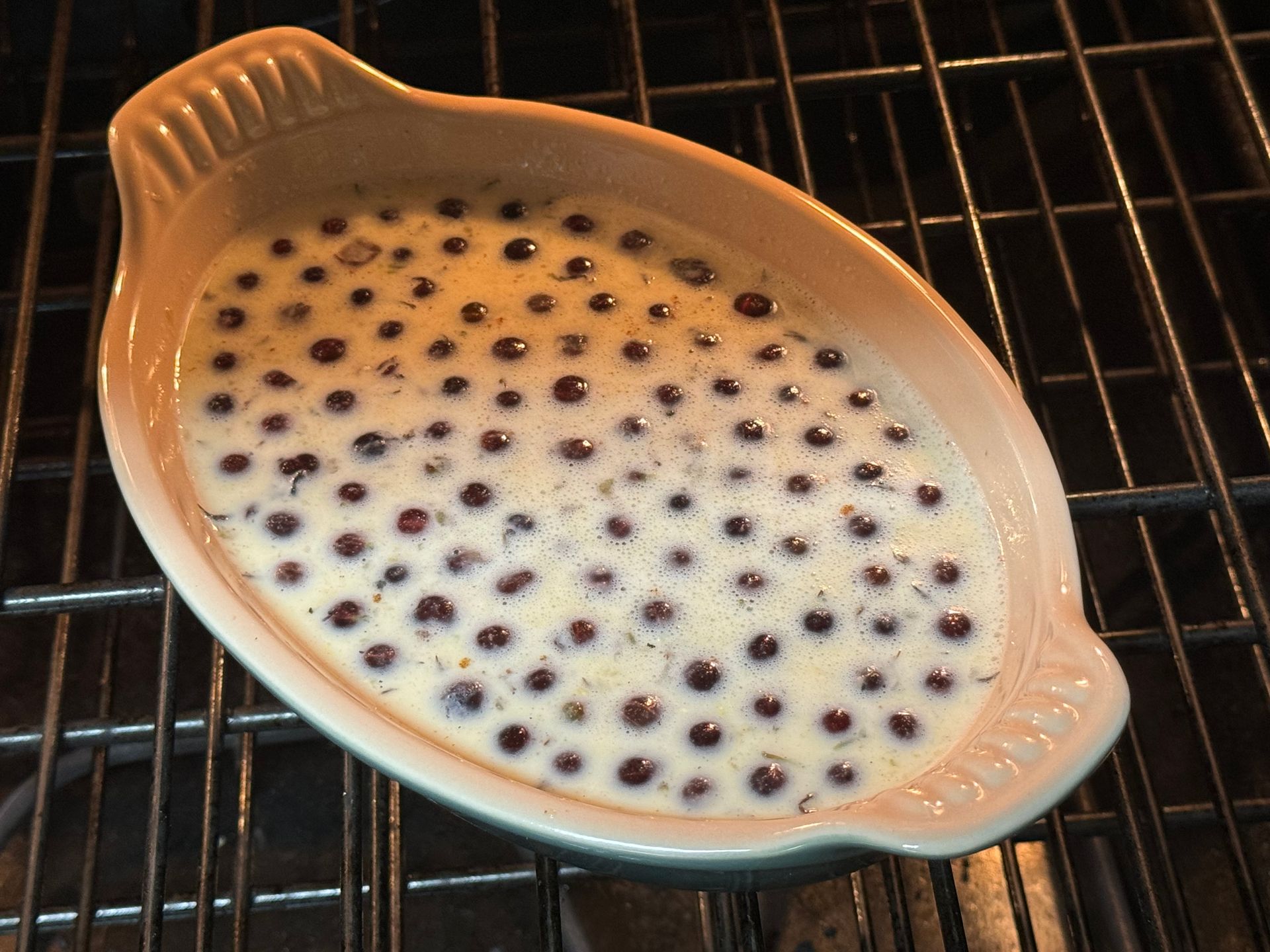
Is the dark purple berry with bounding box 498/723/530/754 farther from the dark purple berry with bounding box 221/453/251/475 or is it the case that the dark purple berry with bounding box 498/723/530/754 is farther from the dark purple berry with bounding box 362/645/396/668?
the dark purple berry with bounding box 221/453/251/475

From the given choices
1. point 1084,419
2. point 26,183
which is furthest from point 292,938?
point 1084,419

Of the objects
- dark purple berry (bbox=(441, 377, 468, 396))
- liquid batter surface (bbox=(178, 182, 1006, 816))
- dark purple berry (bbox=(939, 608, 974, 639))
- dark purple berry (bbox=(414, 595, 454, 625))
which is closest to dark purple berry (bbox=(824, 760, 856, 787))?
liquid batter surface (bbox=(178, 182, 1006, 816))

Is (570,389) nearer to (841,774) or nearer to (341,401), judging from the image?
(341,401)

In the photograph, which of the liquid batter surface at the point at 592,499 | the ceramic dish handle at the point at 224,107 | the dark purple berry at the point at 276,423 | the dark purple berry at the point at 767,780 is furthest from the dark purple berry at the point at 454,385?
the dark purple berry at the point at 767,780

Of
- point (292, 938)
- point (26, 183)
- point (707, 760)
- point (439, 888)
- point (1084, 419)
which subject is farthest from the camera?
point (1084, 419)

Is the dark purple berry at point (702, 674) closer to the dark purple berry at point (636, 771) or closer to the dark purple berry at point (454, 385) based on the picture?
the dark purple berry at point (636, 771)

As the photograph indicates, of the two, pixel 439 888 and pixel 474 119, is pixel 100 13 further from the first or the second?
pixel 439 888
